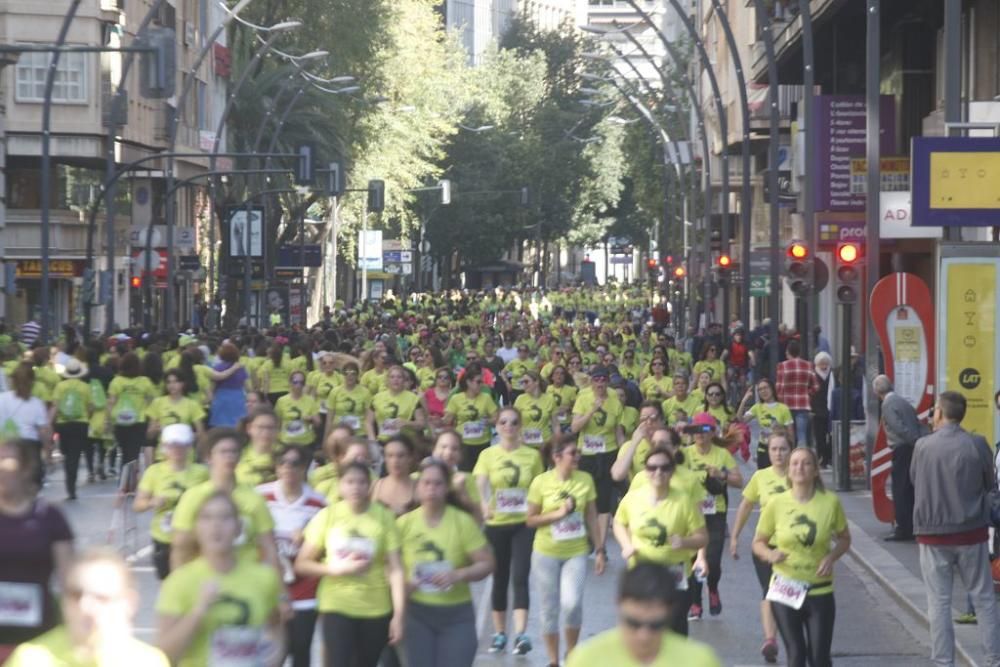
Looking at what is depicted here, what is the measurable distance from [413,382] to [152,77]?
5652mm

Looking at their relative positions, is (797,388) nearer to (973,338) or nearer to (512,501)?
(973,338)

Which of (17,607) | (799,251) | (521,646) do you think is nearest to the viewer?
(17,607)

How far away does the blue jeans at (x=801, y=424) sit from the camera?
26953 mm

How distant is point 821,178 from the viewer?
31.9 metres

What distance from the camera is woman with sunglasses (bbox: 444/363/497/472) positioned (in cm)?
2016

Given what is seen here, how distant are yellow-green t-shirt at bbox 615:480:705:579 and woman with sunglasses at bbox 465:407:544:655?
1556 mm

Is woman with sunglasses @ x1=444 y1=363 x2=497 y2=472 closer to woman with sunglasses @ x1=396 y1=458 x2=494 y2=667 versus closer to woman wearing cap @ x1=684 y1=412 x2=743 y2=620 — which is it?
woman wearing cap @ x1=684 y1=412 x2=743 y2=620

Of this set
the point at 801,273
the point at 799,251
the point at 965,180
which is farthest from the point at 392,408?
the point at 799,251

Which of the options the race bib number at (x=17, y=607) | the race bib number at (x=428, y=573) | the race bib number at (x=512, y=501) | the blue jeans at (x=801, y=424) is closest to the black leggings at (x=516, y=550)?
the race bib number at (x=512, y=501)

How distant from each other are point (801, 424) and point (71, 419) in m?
8.81

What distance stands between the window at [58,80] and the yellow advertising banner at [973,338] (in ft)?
131

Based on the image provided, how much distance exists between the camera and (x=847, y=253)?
2617 centimetres

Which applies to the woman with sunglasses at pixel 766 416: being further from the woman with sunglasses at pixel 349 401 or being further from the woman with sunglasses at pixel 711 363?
the woman with sunglasses at pixel 711 363

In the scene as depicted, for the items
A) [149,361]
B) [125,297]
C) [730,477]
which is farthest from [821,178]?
[125,297]
